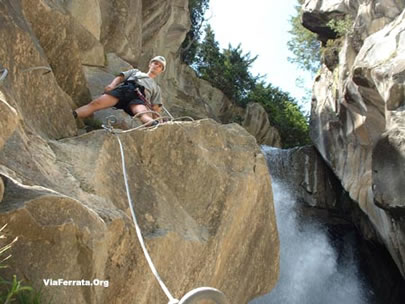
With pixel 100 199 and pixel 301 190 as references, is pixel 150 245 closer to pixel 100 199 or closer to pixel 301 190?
pixel 100 199

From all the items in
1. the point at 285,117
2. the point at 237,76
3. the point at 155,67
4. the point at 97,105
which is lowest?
the point at 97,105

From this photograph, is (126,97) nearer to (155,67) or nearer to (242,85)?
(155,67)

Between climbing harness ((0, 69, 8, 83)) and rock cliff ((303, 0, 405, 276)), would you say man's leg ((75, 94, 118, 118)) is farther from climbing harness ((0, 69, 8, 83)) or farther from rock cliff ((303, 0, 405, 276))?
rock cliff ((303, 0, 405, 276))

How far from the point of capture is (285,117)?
85.6ft

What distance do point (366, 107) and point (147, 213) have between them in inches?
408

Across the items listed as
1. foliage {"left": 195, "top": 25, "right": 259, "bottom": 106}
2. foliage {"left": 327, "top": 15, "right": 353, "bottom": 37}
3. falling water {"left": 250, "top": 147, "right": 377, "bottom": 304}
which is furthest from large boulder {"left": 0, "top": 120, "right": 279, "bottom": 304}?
foliage {"left": 195, "top": 25, "right": 259, "bottom": 106}

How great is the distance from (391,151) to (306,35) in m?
15.0

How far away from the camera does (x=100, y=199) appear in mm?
3846

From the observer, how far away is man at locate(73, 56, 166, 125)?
598 centimetres

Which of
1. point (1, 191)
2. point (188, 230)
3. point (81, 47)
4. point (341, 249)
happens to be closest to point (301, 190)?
point (341, 249)

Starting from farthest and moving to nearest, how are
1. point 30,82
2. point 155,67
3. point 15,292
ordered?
point 155,67 < point 30,82 < point 15,292

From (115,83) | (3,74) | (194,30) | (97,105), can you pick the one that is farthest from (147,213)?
(194,30)

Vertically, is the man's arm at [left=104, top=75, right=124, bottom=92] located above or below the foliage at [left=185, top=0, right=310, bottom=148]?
below
